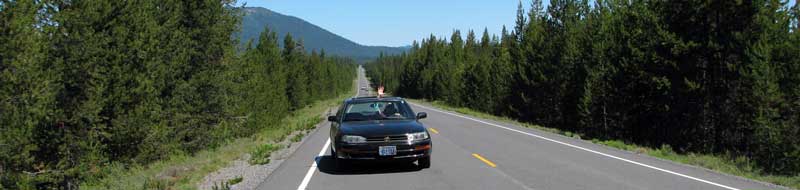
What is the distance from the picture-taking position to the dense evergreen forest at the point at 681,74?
15750 millimetres

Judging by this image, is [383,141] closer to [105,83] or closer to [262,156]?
[262,156]

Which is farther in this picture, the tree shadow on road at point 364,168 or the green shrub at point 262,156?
the green shrub at point 262,156

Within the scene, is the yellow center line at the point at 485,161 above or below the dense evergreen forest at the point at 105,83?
below

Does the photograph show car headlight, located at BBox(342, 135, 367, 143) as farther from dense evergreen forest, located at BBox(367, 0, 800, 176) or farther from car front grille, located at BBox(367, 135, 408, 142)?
dense evergreen forest, located at BBox(367, 0, 800, 176)

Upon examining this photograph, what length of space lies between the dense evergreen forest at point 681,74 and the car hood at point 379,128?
7837mm

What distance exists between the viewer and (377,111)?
473 inches

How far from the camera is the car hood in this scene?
10242mm

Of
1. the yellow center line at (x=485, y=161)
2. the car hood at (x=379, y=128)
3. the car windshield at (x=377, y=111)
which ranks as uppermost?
the car windshield at (x=377, y=111)

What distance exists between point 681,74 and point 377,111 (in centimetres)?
1387

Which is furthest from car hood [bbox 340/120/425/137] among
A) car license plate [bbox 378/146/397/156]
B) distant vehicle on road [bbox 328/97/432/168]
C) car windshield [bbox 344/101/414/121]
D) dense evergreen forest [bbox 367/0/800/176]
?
dense evergreen forest [bbox 367/0/800/176]

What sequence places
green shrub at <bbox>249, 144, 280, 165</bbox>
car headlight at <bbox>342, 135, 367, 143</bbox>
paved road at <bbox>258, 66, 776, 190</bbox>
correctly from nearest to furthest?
paved road at <bbox>258, 66, 776, 190</bbox> < car headlight at <bbox>342, 135, 367, 143</bbox> < green shrub at <bbox>249, 144, 280, 165</bbox>

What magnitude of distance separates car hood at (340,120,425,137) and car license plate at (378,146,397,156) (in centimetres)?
26

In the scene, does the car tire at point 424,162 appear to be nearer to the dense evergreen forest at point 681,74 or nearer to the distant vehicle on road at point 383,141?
the distant vehicle on road at point 383,141

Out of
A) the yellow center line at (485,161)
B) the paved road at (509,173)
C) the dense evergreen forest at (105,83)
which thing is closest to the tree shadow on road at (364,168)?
the paved road at (509,173)
